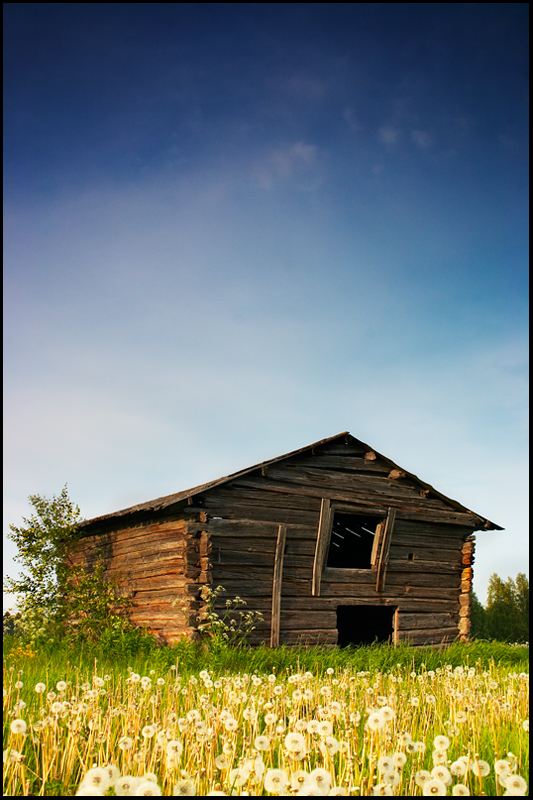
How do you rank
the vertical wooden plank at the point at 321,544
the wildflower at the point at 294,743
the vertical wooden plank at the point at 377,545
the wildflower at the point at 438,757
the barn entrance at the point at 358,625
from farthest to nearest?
1. the barn entrance at the point at 358,625
2. the vertical wooden plank at the point at 377,545
3. the vertical wooden plank at the point at 321,544
4. the wildflower at the point at 438,757
5. the wildflower at the point at 294,743

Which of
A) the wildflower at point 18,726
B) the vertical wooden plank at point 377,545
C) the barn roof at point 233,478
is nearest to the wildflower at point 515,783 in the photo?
the wildflower at point 18,726

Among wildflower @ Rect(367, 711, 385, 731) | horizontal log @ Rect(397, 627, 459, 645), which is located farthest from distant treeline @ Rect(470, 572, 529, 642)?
wildflower @ Rect(367, 711, 385, 731)

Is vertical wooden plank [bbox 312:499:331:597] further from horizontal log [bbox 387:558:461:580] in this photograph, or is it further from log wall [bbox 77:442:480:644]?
horizontal log [bbox 387:558:461:580]

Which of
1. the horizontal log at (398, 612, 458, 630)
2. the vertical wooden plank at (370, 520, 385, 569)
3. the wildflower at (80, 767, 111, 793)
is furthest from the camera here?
the horizontal log at (398, 612, 458, 630)

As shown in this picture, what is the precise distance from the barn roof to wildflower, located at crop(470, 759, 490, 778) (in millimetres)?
9549

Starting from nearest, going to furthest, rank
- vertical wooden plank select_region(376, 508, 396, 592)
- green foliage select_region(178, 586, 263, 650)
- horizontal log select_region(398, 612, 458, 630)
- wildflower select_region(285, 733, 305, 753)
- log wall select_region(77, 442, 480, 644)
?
wildflower select_region(285, 733, 305, 753), green foliage select_region(178, 586, 263, 650), log wall select_region(77, 442, 480, 644), vertical wooden plank select_region(376, 508, 396, 592), horizontal log select_region(398, 612, 458, 630)

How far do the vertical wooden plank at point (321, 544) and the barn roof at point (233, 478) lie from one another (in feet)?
5.20

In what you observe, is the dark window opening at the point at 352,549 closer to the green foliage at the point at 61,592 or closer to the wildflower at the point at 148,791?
the green foliage at the point at 61,592

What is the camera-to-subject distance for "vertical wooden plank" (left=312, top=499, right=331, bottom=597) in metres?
14.6

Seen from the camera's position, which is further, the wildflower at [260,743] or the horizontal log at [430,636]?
the horizontal log at [430,636]

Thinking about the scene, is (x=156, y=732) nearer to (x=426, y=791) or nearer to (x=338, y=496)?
(x=426, y=791)

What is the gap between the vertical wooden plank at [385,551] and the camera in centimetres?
1571

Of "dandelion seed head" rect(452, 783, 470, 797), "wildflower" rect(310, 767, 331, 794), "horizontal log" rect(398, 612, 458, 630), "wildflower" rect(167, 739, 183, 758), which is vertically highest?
"wildflower" rect(310, 767, 331, 794)

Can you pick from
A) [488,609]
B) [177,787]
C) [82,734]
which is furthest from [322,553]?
[488,609]
